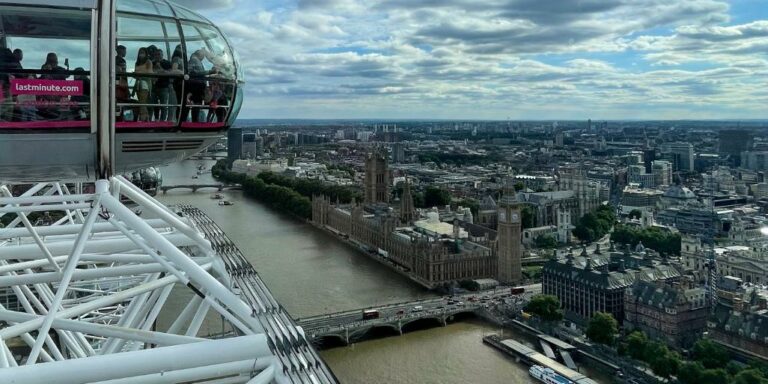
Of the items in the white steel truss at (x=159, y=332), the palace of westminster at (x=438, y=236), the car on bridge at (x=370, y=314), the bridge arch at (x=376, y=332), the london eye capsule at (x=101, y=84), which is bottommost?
the bridge arch at (x=376, y=332)

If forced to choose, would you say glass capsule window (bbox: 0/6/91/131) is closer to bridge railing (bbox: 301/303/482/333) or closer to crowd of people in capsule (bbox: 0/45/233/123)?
crowd of people in capsule (bbox: 0/45/233/123)

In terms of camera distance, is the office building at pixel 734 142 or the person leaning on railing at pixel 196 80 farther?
the office building at pixel 734 142

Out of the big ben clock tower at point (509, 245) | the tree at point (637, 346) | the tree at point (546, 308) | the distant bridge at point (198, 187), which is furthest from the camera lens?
the distant bridge at point (198, 187)

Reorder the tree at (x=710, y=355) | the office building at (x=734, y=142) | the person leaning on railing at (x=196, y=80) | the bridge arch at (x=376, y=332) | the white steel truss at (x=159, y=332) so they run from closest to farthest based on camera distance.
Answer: the white steel truss at (x=159, y=332) < the person leaning on railing at (x=196, y=80) < the tree at (x=710, y=355) < the bridge arch at (x=376, y=332) < the office building at (x=734, y=142)

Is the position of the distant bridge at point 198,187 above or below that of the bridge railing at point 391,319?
above

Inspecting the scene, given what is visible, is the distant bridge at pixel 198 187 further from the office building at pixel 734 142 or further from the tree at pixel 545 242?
the office building at pixel 734 142

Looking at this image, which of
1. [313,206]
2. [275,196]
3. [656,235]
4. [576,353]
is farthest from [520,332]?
[275,196]

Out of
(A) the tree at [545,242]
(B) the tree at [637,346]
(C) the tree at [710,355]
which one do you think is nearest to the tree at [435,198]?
(A) the tree at [545,242]

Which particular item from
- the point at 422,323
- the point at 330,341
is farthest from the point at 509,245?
the point at 330,341

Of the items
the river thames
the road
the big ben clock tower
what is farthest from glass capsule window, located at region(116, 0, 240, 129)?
the big ben clock tower
